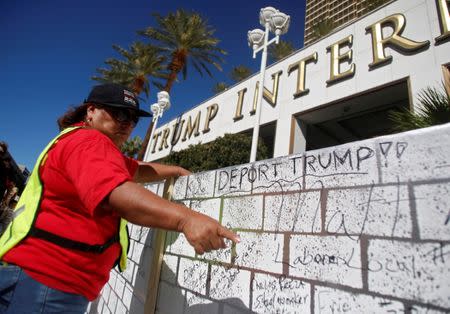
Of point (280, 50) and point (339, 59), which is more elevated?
point (280, 50)

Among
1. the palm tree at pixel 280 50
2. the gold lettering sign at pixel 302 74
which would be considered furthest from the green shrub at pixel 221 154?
the palm tree at pixel 280 50

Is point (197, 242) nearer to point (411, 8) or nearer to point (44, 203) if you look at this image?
point (44, 203)

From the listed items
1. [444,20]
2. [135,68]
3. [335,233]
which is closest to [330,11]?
[135,68]

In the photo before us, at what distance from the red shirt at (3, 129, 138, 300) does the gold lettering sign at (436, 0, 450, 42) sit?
29.7ft

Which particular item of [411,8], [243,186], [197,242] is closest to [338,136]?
[411,8]

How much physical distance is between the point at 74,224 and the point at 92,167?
15.6 inches

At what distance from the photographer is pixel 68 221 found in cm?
126

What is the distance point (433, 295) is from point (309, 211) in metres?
0.57

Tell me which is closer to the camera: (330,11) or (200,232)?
(200,232)

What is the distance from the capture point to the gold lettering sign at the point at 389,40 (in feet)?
26.3

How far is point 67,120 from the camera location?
1.82 metres

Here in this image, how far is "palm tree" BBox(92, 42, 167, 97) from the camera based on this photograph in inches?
728

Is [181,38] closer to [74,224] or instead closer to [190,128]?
[190,128]

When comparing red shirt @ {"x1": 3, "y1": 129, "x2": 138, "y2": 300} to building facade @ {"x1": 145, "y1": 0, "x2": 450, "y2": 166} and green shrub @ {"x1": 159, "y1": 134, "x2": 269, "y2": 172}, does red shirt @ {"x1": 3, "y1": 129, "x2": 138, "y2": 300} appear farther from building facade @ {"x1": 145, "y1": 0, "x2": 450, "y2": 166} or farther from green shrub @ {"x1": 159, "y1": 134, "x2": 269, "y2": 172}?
green shrub @ {"x1": 159, "y1": 134, "x2": 269, "y2": 172}
